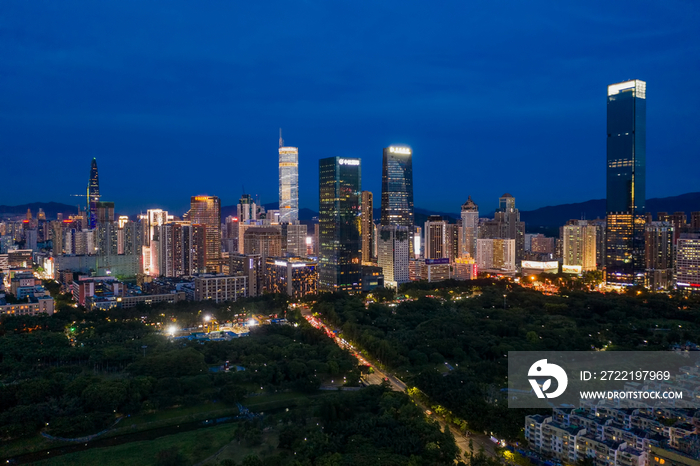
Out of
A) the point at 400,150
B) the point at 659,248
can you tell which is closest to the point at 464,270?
the point at 400,150

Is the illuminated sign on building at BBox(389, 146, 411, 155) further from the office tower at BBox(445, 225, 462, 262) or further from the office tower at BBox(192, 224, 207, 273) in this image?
the office tower at BBox(192, 224, 207, 273)

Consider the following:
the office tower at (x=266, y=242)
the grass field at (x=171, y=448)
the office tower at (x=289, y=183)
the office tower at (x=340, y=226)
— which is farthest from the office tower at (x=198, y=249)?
the grass field at (x=171, y=448)

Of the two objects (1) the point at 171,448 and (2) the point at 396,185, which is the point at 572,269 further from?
(1) the point at 171,448

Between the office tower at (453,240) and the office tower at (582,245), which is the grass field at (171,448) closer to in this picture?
the office tower at (582,245)

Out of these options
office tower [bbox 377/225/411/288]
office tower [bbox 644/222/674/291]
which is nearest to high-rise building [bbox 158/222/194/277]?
office tower [bbox 377/225/411/288]

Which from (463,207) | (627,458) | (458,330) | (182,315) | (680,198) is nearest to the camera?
(627,458)

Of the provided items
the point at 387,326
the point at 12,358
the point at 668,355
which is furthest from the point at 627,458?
the point at 12,358

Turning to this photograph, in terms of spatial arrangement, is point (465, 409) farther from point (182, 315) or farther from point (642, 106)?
point (642, 106)
